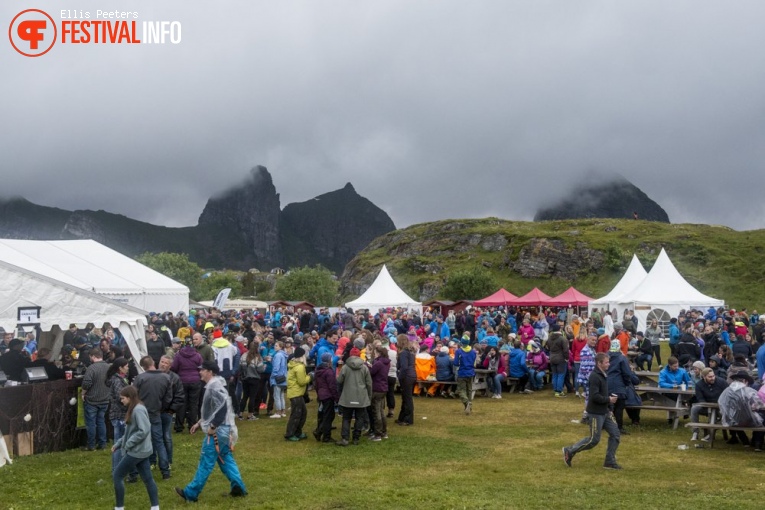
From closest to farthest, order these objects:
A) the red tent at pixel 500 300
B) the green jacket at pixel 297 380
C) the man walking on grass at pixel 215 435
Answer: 1. the man walking on grass at pixel 215 435
2. the green jacket at pixel 297 380
3. the red tent at pixel 500 300

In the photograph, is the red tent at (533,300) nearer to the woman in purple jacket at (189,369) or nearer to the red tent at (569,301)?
the red tent at (569,301)

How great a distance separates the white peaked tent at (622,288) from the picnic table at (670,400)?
61.7ft

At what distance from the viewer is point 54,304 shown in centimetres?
1312

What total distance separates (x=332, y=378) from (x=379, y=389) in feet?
3.19

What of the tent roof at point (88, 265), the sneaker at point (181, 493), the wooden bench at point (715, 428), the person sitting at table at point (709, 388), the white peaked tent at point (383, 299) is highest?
the tent roof at point (88, 265)

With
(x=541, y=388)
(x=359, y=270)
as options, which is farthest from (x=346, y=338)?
(x=359, y=270)

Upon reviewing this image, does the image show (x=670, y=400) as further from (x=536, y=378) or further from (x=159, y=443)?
(x=159, y=443)

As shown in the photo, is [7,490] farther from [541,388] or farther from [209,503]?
[541,388]

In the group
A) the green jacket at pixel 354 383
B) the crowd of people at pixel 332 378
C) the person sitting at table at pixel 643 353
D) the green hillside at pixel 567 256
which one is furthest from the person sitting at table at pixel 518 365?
the green hillside at pixel 567 256

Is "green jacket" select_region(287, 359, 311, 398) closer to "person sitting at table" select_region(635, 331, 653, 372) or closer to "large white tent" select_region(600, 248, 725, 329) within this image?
"person sitting at table" select_region(635, 331, 653, 372)

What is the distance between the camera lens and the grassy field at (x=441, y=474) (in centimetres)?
792

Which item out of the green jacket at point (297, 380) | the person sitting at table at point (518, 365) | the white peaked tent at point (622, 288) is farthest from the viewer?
the white peaked tent at point (622, 288)

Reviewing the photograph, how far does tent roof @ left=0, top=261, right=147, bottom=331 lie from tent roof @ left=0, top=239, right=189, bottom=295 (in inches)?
430

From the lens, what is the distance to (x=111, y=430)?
12195 mm
